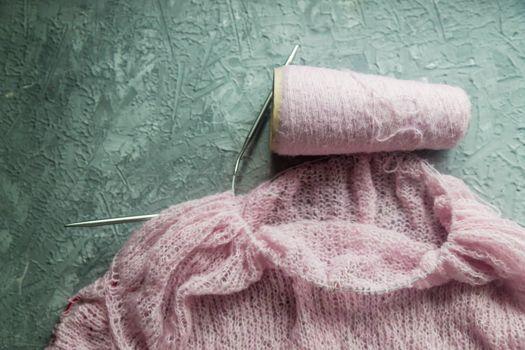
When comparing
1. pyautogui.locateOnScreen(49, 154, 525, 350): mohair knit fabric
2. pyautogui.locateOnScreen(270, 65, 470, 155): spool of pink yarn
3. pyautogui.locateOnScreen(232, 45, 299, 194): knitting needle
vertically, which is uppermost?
pyautogui.locateOnScreen(270, 65, 470, 155): spool of pink yarn

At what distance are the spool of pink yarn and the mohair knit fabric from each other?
0.20 ft

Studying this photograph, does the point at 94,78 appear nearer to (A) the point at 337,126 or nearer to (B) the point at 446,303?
(A) the point at 337,126

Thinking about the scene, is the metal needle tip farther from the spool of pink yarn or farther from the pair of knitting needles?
the spool of pink yarn

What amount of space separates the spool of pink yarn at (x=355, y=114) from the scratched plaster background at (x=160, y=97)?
0.29 feet

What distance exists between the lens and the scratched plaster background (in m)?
0.76

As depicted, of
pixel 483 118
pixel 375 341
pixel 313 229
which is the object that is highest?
pixel 483 118

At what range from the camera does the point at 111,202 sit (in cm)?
77

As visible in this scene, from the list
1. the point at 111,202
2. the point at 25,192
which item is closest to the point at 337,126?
the point at 111,202

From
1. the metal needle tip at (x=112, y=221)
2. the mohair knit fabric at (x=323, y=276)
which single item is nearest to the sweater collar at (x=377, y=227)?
the mohair knit fabric at (x=323, y=276)

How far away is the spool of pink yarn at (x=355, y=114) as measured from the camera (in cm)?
66

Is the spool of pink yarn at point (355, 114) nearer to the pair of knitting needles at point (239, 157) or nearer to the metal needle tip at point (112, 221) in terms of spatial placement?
the pair of knitting needles at point (239, 157)

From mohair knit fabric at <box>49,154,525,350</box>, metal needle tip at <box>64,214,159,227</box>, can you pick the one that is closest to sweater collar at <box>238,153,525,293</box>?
mohair knit fabric at <box>49,154,525,350</box>

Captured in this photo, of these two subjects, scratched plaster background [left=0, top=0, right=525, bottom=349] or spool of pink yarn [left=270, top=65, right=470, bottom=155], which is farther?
scratched plaster background [left=0, top=0, right=525, bottom=349]

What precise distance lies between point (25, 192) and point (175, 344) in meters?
0.34
